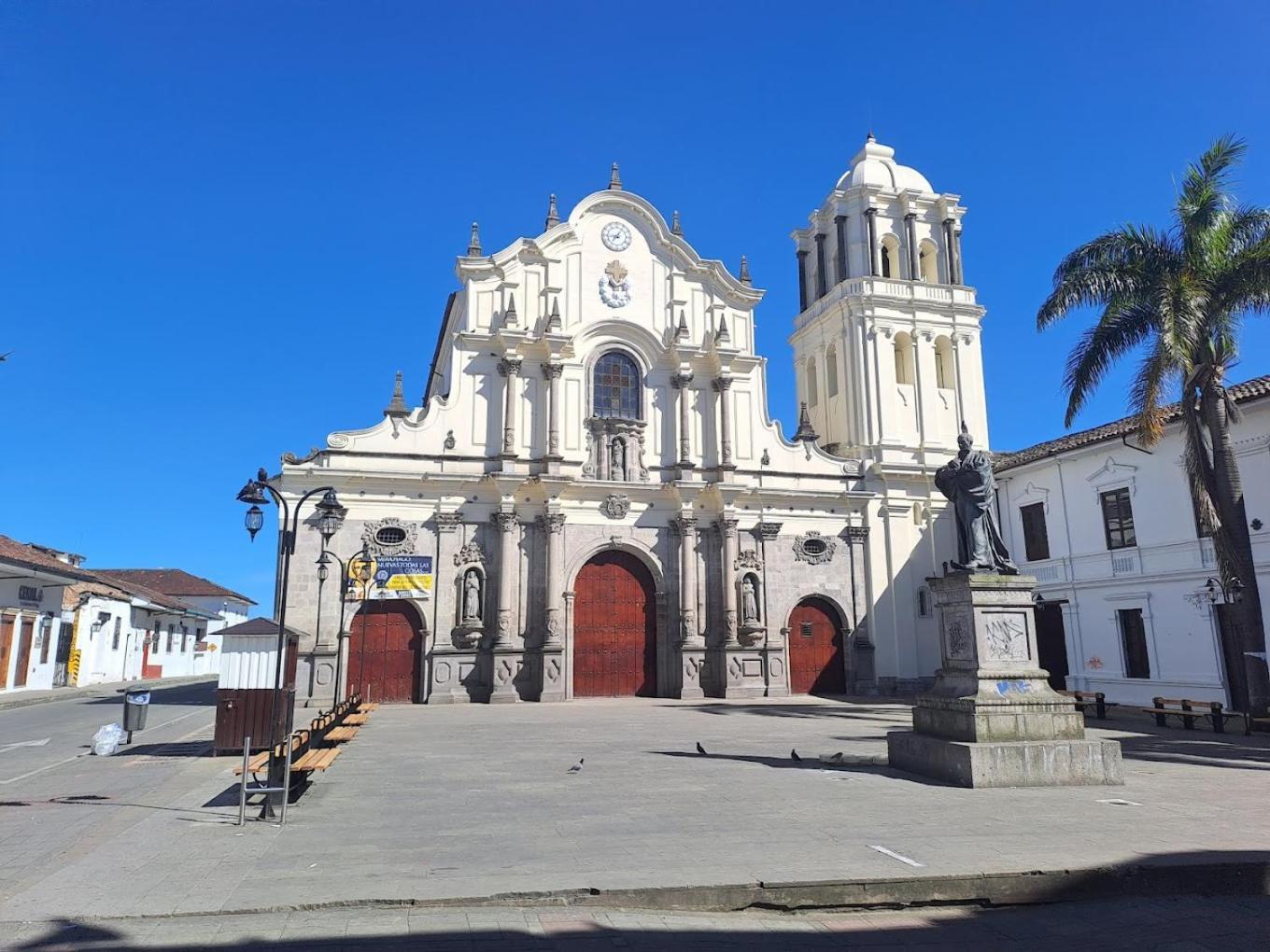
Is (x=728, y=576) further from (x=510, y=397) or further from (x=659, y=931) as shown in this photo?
(x=659, y=931)

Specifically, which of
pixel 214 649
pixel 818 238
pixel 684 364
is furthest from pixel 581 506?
pixel 214 649

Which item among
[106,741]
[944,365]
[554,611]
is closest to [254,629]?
[106,741]

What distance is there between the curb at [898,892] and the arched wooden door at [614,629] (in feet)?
66.5

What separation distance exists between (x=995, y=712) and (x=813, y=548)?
18.4 meters

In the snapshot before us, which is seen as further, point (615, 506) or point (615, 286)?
point (615, 286)

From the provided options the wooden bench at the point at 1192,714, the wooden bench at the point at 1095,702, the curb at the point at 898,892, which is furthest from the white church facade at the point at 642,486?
the curb at the point at 898,892

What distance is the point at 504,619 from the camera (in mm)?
24734

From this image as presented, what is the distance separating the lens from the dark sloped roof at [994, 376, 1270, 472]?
20609 mm

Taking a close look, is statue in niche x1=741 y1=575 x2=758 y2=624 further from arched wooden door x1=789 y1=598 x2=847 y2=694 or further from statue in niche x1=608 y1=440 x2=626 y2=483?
statue in niche x1=608 y1=440 x2=626 y2=483

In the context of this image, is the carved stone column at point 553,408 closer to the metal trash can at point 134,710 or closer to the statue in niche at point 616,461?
the statue in niche at point 616,461

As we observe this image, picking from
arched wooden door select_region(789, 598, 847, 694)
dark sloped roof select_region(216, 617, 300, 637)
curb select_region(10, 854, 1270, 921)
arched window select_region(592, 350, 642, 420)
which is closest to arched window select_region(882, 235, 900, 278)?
arched window select_region(592, 350, 642, 420)

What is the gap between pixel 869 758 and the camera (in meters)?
12.0

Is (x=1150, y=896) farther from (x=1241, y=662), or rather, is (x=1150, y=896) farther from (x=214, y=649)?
(x=214, y=649)

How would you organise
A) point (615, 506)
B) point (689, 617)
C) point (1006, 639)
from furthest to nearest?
point (615, 506), point (689, 617), point (1006, 639)
